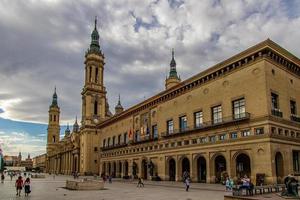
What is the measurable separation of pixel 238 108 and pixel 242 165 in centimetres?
703

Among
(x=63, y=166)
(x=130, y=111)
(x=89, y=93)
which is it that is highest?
(x=89, y=93)

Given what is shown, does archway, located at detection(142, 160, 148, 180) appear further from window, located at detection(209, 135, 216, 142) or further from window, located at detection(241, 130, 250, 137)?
window, located at detection(241, 130, 250, 137)

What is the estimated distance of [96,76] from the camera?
100250 millimetres

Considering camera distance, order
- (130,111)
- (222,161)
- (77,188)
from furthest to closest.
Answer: (130,111) → (222,161) → (77,188)

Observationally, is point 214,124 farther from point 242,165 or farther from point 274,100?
point 274,100

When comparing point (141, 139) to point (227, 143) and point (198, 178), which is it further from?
point (227, 143)

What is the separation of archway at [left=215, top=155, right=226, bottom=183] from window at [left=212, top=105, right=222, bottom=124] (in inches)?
188

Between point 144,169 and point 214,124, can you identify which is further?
point 144,169

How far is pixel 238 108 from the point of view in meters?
39.3

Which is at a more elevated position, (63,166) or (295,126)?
(295,126)

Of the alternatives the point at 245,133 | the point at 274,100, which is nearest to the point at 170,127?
the point at 245,133

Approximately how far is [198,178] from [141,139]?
19.3 metres

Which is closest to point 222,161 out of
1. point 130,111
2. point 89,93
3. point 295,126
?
point 295,126

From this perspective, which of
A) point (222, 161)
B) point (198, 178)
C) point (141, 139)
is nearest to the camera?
point (222, 161)
